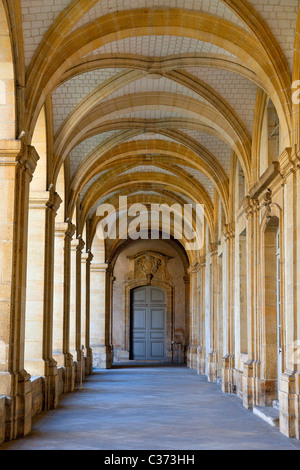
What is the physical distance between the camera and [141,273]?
89.9 ft

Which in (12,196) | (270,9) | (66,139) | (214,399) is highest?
(270,9)

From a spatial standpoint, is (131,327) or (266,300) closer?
(266,300)

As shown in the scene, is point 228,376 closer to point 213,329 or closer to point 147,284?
point 213,329

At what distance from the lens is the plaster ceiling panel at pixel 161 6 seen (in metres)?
8.54

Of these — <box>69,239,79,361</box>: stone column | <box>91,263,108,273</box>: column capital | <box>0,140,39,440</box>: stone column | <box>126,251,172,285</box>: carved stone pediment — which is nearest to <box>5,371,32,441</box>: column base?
<box>0,140,39,440</box>: stone column

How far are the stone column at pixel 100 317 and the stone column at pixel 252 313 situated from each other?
1182 cm

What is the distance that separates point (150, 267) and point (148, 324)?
2393 millimetres

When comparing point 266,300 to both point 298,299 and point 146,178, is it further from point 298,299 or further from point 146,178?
point 146,178

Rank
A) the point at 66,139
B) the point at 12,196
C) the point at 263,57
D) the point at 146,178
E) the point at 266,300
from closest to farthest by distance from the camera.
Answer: the point at 12,196, the point at 263,57, the point at 266,300, the point at 66,139, the point at 146,178

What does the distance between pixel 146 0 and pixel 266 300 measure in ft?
16.3

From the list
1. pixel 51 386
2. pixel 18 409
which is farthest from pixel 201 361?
pixel 18 409

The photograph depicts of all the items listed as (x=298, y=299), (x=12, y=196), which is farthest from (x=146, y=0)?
Result: (x=298, y=299)

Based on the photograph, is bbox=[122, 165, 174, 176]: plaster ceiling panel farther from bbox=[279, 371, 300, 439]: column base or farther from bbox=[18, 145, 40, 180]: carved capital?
bbox=[279, 371, 300, 439]: column base

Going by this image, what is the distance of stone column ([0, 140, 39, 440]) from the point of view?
752 centimetres
